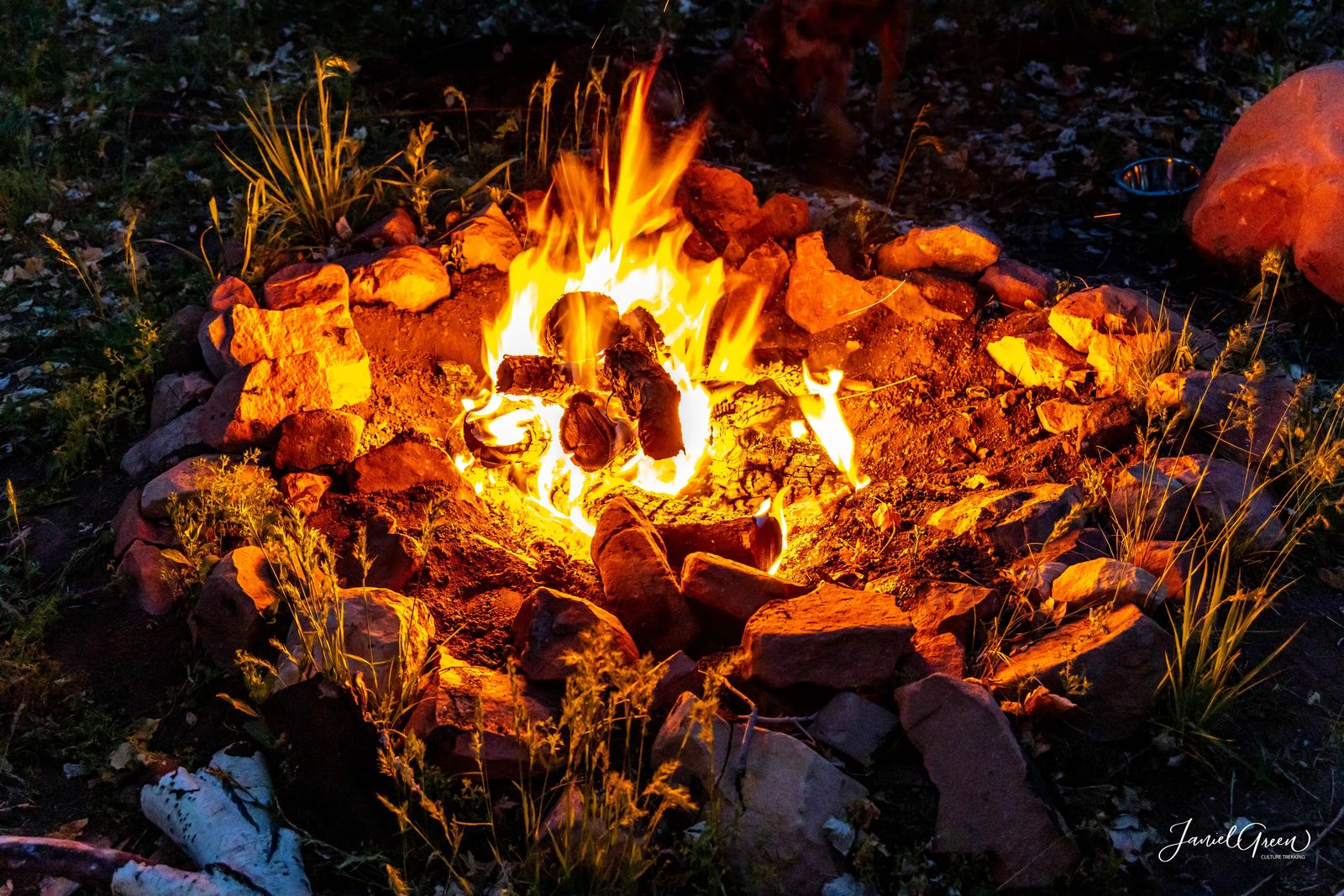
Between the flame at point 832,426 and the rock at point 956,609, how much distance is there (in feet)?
2.28

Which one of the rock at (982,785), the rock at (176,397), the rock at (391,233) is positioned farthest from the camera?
the rock at (391,233)

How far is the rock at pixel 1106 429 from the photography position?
13.4ft

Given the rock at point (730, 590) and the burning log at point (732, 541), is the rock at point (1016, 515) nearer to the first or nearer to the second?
the burning log at point (732, 541)

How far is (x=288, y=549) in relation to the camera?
3.17 meters

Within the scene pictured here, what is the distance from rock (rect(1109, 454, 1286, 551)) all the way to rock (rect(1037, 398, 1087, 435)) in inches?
14.9

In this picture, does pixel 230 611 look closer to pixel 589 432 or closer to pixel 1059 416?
pixel 589 432

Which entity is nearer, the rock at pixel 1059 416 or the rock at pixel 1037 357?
the rock at pixel 1059 416

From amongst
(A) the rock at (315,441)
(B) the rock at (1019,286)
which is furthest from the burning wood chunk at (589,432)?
(B) the rock at (1019,286)

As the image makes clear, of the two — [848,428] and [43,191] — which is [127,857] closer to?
[848,428]

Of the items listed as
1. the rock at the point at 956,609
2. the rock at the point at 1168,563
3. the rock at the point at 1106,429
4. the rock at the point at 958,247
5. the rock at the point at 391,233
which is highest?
the rock at the point at 958,247

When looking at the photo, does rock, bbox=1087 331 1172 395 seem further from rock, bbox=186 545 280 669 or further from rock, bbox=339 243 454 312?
rock, bbox=186 545 280 669

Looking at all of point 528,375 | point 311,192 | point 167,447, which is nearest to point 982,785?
point 528,375

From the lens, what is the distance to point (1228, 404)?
13.2ft

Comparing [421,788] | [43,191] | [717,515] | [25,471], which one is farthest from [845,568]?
[43,191]
